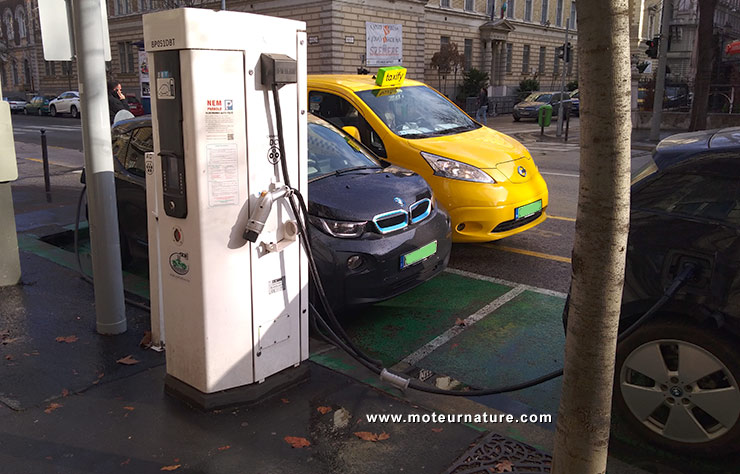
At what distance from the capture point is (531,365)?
4.47 meters

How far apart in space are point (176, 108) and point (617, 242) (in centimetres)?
225

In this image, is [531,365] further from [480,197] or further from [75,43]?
[75,43]

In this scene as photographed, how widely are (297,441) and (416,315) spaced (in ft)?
7.40

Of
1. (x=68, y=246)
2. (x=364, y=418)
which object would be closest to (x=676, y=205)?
(x=364, y=418)

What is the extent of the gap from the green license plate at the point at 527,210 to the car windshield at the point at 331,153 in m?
1.68

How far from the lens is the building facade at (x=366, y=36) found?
35.3m

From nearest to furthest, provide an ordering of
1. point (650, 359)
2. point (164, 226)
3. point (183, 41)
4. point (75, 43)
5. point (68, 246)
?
point (183, 41)
point (650, 359)
point (164, 226)
point (75, 43)
point (68, 246)

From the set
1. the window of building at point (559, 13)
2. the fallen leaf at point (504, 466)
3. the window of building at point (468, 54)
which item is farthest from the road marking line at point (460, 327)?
the window of building at point (559, 13)

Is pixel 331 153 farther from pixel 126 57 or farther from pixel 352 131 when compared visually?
pixel 126 57

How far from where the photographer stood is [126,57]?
48.9m

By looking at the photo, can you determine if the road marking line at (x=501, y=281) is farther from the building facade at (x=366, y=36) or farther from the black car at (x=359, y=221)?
the building facade at (x=366, y=36)

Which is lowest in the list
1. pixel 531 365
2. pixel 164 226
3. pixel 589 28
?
pixel 531 365

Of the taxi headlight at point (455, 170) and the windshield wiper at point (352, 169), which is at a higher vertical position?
the windshield wiper at point (352, 169)

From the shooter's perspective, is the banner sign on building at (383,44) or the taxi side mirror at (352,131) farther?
the banner sign on building at (383,44)
